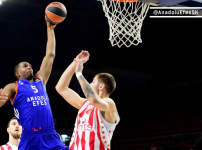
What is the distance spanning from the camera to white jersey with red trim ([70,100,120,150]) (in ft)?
10.5

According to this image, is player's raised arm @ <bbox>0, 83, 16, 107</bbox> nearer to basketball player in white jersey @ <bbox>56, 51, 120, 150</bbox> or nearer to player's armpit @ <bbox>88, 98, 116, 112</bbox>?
basketball player in white jersey @ <bbox>56, 51, 120, 150</bbox>

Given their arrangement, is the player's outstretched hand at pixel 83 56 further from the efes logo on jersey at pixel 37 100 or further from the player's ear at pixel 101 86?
the efes logo on jersey at pixel 37 100

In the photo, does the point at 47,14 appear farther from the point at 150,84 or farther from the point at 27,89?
the point at 150,84

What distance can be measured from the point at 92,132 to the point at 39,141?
519mm

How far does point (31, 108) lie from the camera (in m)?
3.29

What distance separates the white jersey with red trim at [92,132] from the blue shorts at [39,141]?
18 cm

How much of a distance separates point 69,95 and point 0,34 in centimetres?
889

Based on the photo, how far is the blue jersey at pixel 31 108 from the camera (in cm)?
326

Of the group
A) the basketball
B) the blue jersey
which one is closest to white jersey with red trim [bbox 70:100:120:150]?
A: the blue jersey

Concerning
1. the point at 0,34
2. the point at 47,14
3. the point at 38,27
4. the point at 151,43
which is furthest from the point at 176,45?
the point at 47,14

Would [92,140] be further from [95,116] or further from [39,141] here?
[39,141]

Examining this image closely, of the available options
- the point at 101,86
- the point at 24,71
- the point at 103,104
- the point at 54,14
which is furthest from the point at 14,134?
the point at 103,104

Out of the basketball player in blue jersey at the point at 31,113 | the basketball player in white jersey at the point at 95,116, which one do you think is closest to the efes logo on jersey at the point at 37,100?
the basketball player in blue jersey at the point at 31,113

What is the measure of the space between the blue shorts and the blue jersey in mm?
49
